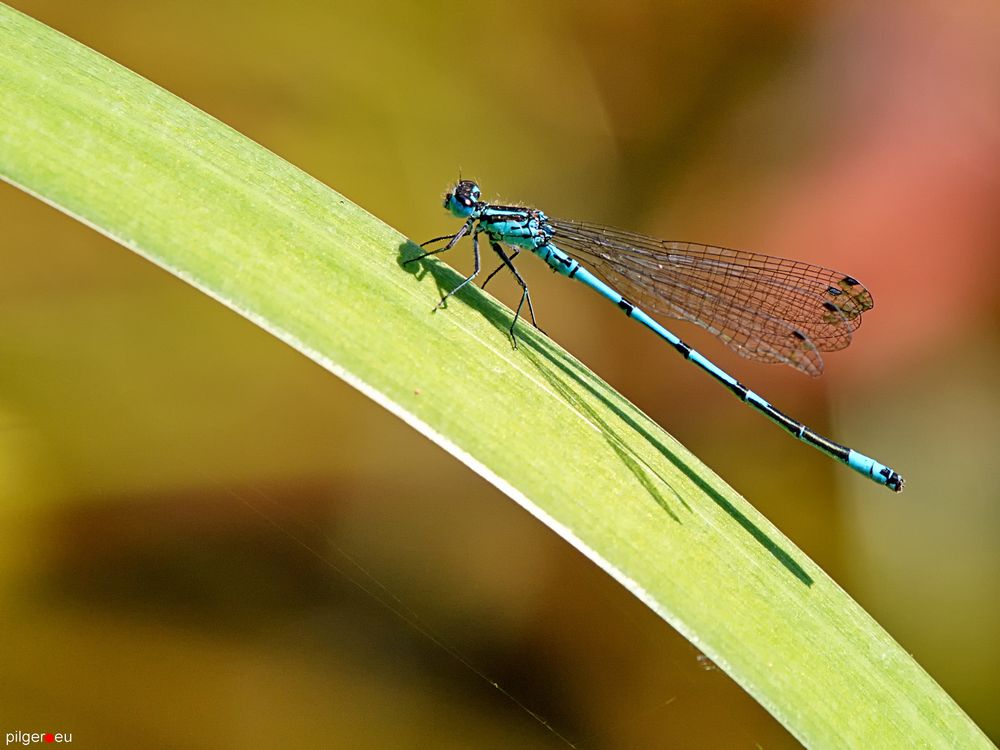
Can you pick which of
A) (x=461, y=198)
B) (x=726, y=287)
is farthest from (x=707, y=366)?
(x=461, y=198)

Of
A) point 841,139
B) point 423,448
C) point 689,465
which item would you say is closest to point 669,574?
point 689,465

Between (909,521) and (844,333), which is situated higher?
(844,333)

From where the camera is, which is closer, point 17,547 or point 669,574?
point 669,574

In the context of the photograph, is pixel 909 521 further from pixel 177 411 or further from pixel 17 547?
pixel 17 547

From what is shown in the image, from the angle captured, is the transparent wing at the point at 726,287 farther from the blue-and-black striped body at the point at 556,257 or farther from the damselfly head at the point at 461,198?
the damselfly head at the point at 461,198

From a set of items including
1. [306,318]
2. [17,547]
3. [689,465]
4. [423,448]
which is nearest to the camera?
[306,318]

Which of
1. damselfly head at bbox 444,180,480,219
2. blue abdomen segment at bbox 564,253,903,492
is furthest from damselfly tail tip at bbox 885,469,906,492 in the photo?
damselfly head at bbox 444,180,480,219
